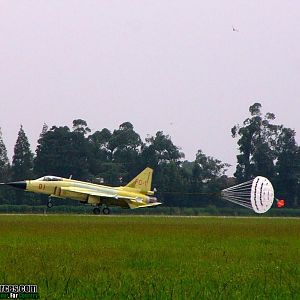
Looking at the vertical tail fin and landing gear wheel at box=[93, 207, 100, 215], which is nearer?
the vertical tail fin

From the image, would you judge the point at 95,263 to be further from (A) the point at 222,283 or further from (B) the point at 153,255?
(A) the point at 222,283

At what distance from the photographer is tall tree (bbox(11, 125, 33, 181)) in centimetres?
11869

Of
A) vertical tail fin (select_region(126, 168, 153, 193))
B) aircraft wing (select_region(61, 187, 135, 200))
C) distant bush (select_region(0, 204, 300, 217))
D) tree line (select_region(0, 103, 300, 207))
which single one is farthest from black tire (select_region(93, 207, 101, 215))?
tree line (select_region(0, 103, 300, 207))

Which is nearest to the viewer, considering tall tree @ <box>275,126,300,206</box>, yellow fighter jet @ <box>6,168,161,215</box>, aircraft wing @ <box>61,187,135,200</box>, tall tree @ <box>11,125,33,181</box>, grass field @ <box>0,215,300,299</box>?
grass field @ <box>0,215,300,299</box>

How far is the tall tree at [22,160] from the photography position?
389ft

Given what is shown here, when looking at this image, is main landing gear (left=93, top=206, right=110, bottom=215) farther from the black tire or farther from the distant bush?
the distant bush

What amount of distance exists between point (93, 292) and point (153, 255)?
714cm

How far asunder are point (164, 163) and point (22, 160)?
812 inches

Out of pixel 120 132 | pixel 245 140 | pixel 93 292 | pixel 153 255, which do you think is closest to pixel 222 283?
A: pixel 93 292

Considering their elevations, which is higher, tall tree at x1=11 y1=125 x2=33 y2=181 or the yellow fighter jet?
tall tree at x1=11 y1=125 x2=33 y2=181

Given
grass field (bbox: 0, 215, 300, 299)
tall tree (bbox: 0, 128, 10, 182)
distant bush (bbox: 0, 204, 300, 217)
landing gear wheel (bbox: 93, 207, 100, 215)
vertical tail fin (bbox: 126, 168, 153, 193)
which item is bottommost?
grass field (bbox: 0, 215, 300, 299)

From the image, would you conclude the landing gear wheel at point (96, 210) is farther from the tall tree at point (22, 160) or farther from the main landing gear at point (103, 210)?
the tall tree at point (22, 160)

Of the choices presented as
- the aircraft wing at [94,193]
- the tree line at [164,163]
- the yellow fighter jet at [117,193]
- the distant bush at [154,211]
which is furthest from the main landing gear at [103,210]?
the tree line at [164,163]

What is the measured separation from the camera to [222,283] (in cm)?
1518
